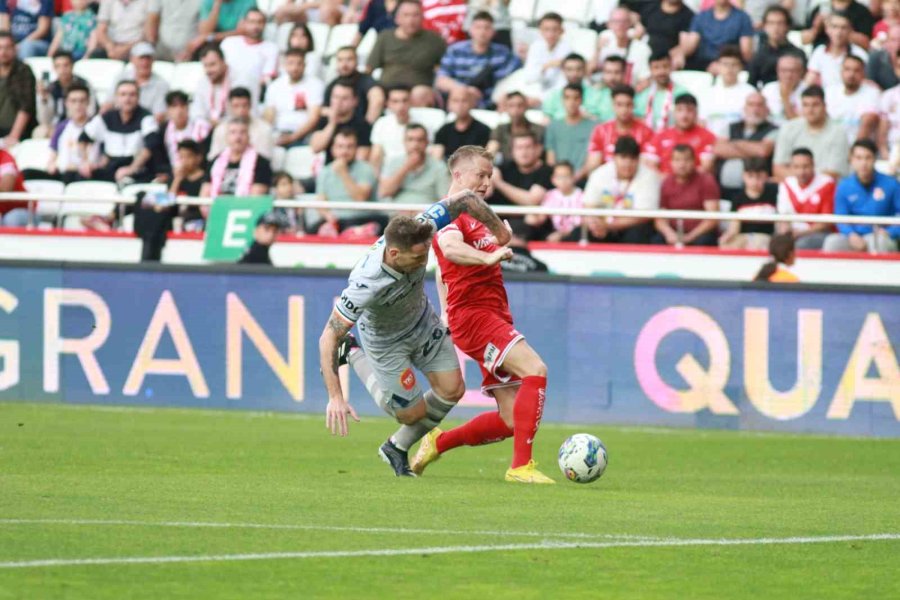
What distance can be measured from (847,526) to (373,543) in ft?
8.56

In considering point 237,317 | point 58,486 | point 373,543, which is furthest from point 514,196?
point 373,543

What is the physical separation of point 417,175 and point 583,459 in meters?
8.04

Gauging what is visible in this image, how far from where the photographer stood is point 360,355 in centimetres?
1118

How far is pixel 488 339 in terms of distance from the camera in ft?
35.2

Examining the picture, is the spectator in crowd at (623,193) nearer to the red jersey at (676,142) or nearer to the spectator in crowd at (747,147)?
the red jersey at (676,142)

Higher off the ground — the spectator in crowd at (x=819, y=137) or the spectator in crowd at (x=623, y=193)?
the spectator in crowd at (x=819, y=137)

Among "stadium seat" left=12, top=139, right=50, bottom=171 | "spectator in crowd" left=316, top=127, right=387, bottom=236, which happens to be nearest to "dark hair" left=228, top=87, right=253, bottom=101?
"spectator in crowd" left=316, top=127, right=387, bottom=236

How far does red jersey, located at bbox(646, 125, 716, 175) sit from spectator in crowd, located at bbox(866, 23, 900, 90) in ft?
6.24

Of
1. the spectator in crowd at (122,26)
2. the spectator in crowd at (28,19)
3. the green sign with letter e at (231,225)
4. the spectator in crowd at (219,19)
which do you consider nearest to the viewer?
the green sign with letter e at (231,225)

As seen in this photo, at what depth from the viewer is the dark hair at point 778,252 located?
51.6ft

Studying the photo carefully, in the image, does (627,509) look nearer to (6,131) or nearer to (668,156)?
(668,156)

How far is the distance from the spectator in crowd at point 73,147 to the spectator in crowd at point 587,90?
545cm

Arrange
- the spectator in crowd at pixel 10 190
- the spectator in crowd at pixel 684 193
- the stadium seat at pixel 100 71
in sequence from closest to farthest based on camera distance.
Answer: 1. the spectator in crowd at pixel 684 193
2. the spectator in crowd at pixel 10 190
3. the stadium seat at pixel 100 71

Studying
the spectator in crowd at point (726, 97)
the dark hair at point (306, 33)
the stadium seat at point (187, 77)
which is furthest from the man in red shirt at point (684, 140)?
the stadium seat at point (187, 77)
